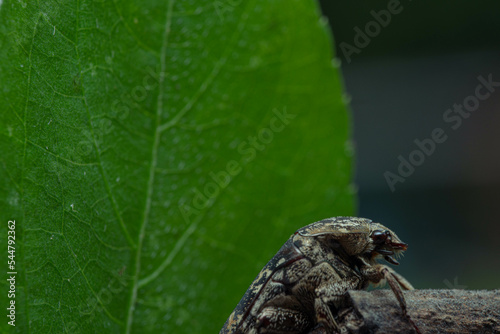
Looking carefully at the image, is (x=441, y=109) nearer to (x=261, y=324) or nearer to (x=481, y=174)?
(x=481, y=174)

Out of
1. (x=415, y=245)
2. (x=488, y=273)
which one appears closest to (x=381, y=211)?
(x=415, y=245)

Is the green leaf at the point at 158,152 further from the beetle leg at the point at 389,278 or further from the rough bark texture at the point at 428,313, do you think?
A: the rough bark texture at the point at 428,313

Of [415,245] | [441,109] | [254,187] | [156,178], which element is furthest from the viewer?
[441,109]

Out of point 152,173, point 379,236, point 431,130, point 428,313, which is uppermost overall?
point 152,173

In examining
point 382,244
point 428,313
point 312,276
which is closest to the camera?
point 428,313

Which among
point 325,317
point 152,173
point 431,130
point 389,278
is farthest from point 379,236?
point 431,130

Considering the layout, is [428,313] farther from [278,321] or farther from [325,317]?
[278,321]

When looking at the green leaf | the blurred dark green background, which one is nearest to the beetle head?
the green leaf
